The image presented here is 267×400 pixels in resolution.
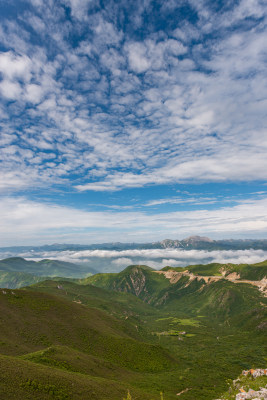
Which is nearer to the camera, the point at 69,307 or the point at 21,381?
the point at 21,381

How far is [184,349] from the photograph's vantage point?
503ft

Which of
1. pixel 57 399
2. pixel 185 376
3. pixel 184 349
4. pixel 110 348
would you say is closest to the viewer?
pixel 57 399

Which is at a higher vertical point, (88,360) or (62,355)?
(62,355)

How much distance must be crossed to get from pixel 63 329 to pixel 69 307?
34.4 m

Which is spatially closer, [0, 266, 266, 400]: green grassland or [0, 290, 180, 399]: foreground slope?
[0, 290, 180, 399]: foreground slope

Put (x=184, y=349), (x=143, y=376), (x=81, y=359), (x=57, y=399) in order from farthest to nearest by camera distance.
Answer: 1. (x=184, y=349)
2. (x=143, y=376)
3. (x=81, y=359)
4. (x=57, y=399)

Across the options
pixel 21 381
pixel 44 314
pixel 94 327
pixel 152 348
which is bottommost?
pixel 152 348

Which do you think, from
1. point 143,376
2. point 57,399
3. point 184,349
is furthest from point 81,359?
point 184,349

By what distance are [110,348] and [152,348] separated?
88.3 feet

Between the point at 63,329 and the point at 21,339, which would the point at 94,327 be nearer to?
the point at 63,329

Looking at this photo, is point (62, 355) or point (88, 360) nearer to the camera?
point (62, 355)

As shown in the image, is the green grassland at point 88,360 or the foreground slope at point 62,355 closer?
the foreground slope at point 62,355

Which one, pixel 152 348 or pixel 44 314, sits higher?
pixel 44 314

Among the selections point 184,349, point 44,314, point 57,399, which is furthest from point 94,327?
point 57,399
